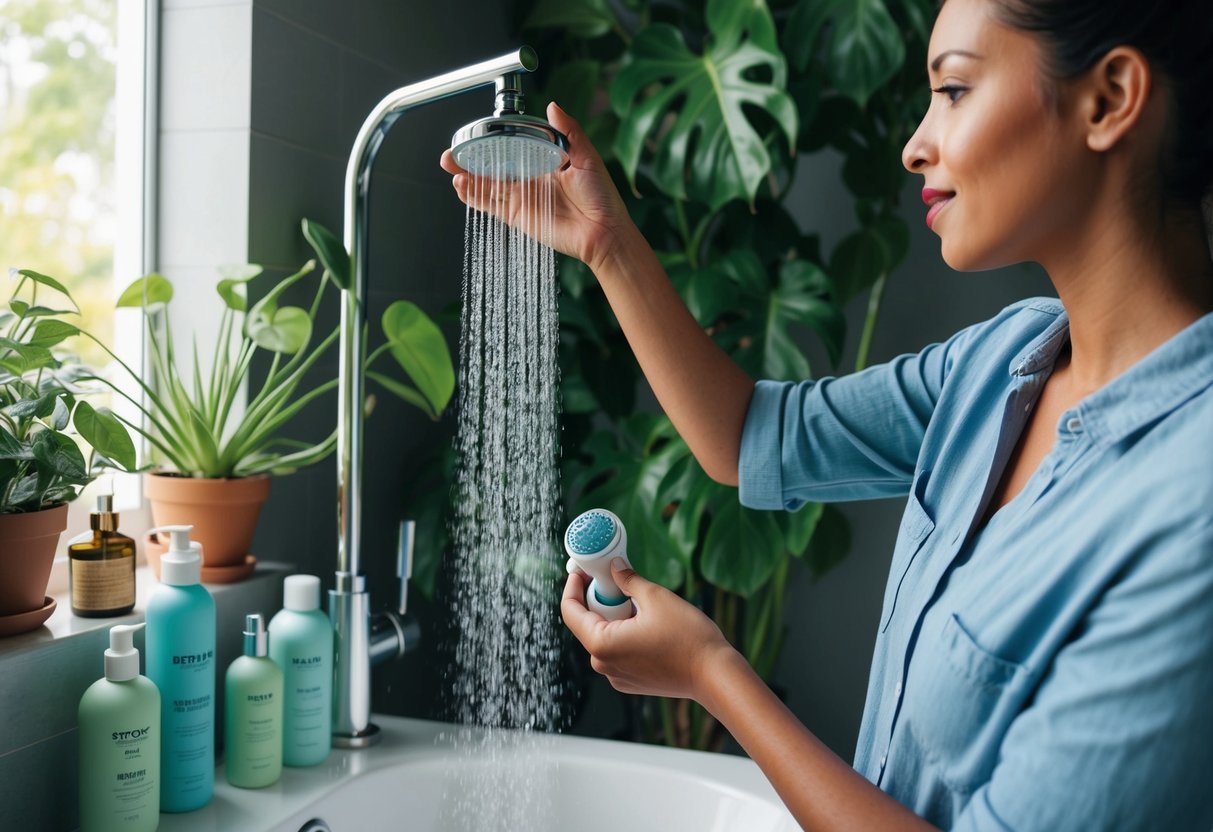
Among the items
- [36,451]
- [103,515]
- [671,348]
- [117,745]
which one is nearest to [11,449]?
[36,451]

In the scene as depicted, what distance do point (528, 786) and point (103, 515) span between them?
0.51 meters

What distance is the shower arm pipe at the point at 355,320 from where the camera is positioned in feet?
3.18

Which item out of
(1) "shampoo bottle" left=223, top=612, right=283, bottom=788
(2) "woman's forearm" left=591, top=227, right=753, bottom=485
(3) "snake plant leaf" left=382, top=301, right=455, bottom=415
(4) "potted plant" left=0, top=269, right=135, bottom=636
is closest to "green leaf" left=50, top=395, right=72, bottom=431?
(4) "potted plant" left=0, top=269, right=135, bottom=636

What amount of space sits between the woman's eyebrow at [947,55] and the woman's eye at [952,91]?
13 mm

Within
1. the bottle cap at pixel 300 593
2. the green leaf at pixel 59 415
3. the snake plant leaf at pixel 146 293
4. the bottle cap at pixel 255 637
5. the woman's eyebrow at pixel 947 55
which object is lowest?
the bottle cap at pixel 255 637

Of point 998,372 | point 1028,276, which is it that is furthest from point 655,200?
point 998,372

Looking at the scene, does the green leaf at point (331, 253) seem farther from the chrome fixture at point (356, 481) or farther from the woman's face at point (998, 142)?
the woman's face at point (998, 142)

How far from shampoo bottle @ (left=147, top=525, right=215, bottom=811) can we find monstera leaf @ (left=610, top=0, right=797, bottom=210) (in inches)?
32.7

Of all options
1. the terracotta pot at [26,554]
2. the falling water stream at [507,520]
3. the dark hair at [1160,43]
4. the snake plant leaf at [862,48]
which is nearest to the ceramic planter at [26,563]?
the terracotta pot at [26,554]

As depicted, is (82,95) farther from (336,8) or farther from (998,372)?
(998,372)

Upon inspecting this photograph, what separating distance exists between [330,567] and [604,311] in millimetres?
608

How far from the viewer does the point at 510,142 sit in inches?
31.2

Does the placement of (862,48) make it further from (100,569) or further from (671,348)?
(100,569)

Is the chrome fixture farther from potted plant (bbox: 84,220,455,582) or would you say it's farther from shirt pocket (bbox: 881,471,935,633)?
shirt pocket (bbox: 881,471,935,633)
